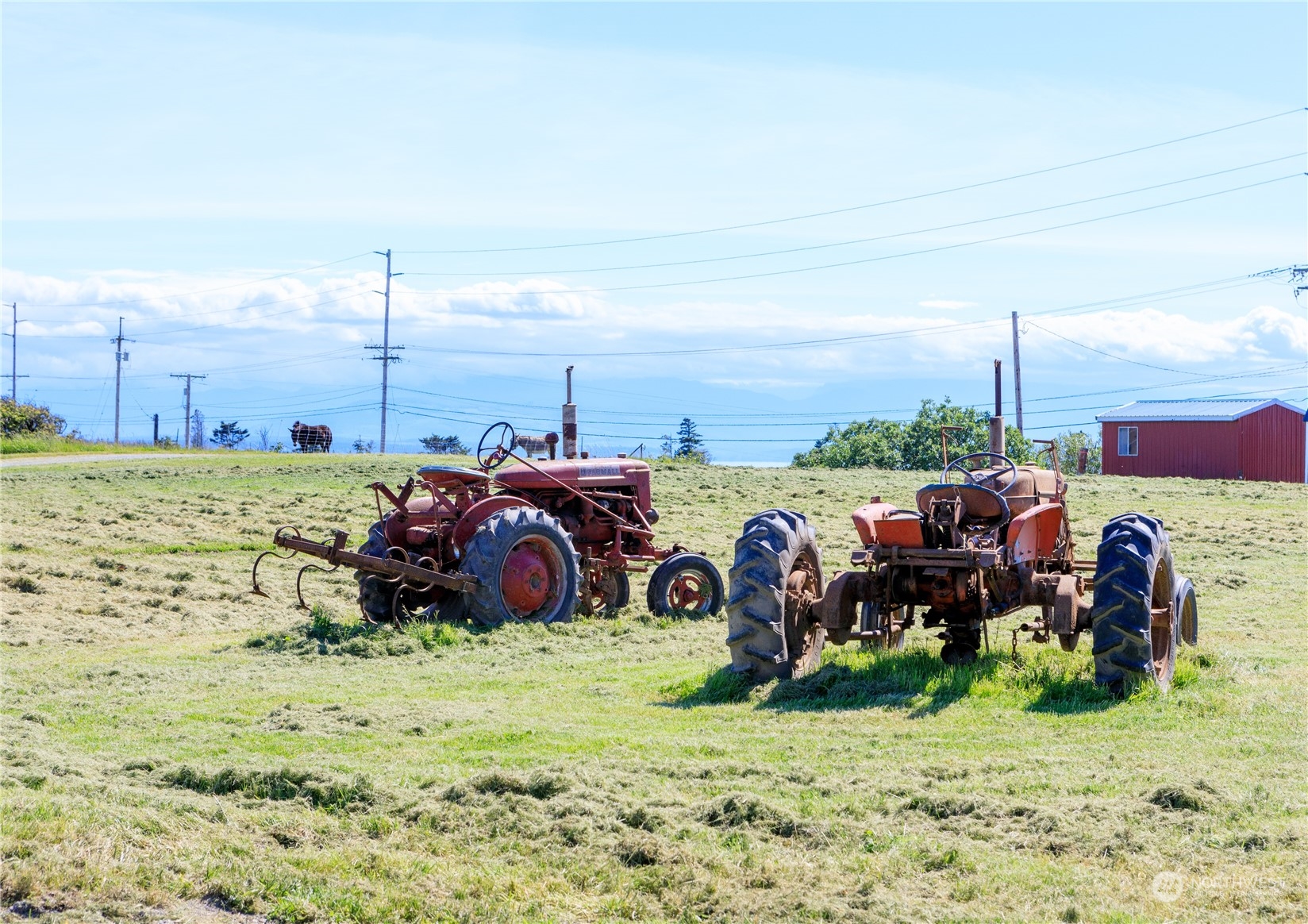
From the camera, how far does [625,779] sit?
6.95 metres

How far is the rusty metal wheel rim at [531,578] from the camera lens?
12.9m

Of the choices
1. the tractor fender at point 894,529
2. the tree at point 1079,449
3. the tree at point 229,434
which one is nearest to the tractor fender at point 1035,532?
the tractor fender at point 894,529

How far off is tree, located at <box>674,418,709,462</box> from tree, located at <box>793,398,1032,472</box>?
13.4 ft

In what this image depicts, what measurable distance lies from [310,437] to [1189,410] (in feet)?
101

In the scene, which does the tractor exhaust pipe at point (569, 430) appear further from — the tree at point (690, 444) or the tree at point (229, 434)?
the tree at point (229, 434)

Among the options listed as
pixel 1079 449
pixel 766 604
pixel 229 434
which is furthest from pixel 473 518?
pixel 1079 449

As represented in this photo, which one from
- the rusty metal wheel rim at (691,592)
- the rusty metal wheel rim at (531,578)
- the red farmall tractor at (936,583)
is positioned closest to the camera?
the red farmall tractor at (936,583)

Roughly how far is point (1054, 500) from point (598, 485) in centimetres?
558

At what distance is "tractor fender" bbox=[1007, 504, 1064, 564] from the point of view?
30.7 ft

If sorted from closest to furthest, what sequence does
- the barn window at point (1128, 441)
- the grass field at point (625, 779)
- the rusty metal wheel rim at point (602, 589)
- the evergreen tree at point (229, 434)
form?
the grass field at point (625, 779)
the rusty metal wheel rim at point (602, 589)
the barn window at point (1128, 441)
the evergreen tree at point (229, 434)

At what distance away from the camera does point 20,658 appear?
37.8 feet

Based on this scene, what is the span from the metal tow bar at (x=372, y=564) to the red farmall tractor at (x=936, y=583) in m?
3.77

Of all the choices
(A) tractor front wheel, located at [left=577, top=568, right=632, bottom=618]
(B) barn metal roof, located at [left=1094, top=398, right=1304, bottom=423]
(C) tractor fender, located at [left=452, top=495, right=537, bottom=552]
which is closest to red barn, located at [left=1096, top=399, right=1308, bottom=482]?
(B) barn metal roof, located at [left=1094, top=398, right=1304, bottom=423]

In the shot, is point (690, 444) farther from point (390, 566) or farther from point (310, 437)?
point (390, 566)
